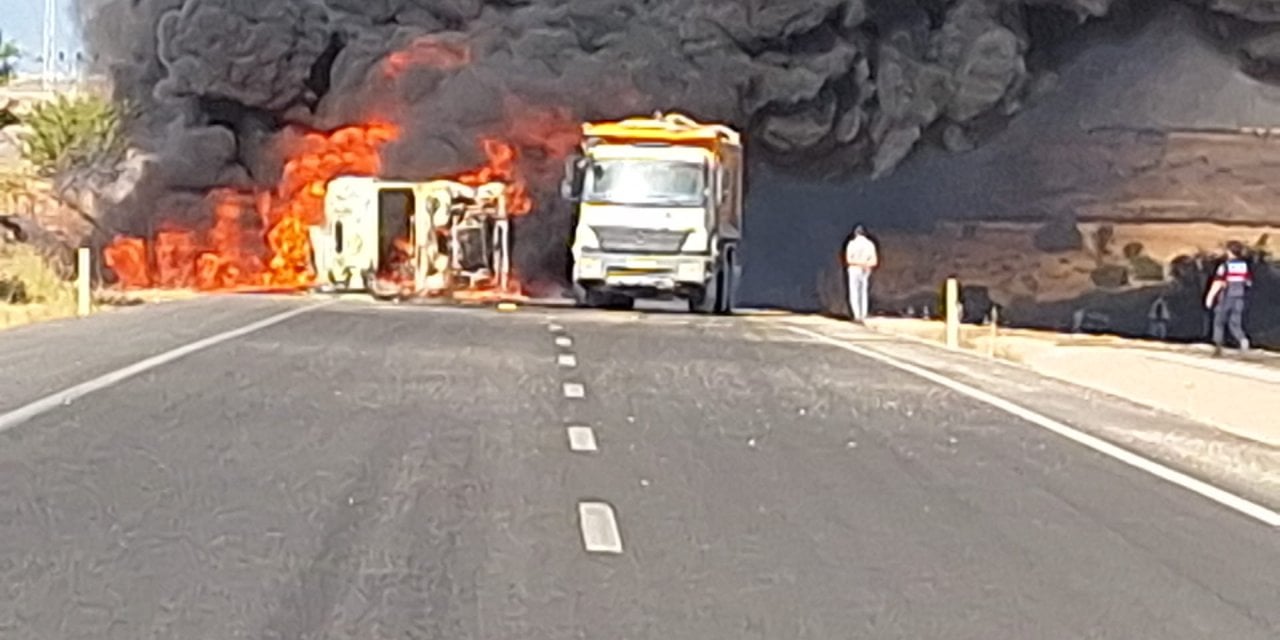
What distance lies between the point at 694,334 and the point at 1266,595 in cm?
2248

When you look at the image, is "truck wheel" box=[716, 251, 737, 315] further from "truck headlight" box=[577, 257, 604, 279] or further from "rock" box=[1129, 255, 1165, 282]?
"rock" box=[1129, 255, 1165, 282]

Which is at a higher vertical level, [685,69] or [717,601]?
[685,69]

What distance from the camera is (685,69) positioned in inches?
2350

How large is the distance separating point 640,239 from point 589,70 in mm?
19786

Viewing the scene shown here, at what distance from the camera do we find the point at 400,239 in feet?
155

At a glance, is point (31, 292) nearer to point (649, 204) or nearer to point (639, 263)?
point (639, 263)

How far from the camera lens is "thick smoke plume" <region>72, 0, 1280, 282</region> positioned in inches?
2328

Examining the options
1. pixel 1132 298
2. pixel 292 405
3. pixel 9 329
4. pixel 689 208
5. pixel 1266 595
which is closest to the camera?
pixel 1266 595

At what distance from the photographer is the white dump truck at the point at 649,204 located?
131 feet

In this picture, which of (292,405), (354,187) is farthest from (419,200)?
(292,405)

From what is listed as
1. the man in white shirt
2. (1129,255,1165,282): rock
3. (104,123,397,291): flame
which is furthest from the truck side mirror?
(1129,255,1165,282): rock

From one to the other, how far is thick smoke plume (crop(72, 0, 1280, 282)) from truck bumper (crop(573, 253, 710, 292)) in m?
17.4

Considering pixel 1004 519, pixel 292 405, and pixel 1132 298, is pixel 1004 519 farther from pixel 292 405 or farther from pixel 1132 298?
pixel 1132 298

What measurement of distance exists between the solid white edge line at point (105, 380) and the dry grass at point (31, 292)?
5789 millimetres
